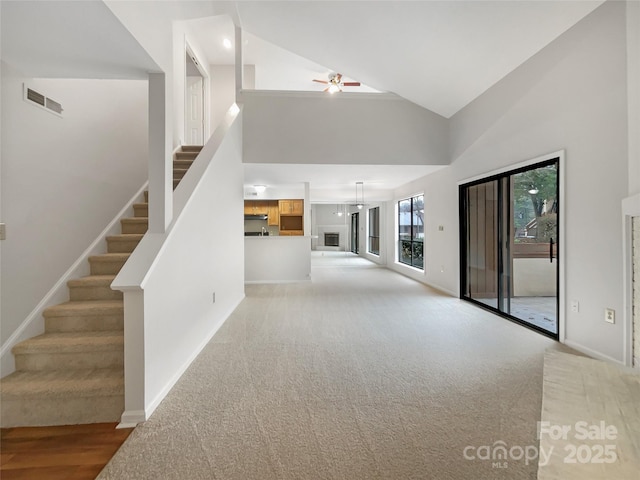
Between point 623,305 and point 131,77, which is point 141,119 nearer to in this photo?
point 131,77

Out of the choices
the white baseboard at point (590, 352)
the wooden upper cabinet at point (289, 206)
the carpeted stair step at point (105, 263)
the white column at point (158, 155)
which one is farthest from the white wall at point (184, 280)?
the wooden upper cabinet at point (289, 206)

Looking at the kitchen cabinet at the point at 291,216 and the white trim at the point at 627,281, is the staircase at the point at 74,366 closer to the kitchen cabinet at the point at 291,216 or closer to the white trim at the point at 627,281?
the white trim at the point at 627,281

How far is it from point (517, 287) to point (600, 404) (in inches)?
165

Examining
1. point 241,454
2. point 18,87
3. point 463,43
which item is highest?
point 463,43

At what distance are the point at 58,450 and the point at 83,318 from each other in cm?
104

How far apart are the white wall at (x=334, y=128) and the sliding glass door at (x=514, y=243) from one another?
1.33m

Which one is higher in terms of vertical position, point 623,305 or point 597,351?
point 623,305

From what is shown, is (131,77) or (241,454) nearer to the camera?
(241,454)

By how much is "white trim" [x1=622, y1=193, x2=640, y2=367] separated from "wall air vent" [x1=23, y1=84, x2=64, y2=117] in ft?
16.0

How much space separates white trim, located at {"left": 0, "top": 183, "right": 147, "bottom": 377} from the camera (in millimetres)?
2168

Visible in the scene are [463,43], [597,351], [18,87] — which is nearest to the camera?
[18,87]

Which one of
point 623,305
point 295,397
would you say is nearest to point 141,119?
point 295,397

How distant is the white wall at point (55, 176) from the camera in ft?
7.31

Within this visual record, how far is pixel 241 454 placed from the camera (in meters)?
1.64
